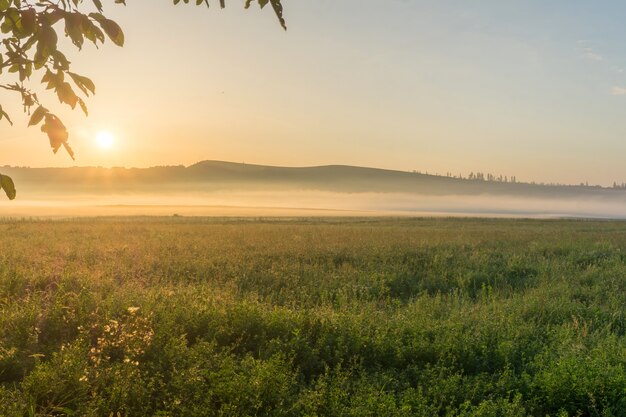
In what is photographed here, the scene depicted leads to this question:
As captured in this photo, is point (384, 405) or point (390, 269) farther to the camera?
point (390, 269)

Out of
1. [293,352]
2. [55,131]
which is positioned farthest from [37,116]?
[293,352]

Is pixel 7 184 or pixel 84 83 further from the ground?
pixel 84 83

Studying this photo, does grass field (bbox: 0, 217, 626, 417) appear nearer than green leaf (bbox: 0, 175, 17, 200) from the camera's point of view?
No

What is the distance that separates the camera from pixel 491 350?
25.1ft

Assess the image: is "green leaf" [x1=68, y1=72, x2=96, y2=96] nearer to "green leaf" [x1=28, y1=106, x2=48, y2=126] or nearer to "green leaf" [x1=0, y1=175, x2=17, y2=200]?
"green leaf" [x1=28, y1=106, x2=48, y2=126]

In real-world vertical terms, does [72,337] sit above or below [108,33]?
below

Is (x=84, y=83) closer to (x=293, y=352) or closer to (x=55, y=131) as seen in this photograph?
(x=55, y=131)

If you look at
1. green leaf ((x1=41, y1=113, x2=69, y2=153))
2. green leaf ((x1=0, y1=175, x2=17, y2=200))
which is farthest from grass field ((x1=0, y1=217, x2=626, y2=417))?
green leaf ((x1=41, y1=113, x2=69, y2=153))

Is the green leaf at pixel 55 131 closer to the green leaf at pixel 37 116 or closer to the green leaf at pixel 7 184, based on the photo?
the green leaf at pixel 37 116

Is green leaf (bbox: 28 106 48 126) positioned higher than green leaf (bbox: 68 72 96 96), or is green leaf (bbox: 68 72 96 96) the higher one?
green leaf (bbox: 68 72 96 96)

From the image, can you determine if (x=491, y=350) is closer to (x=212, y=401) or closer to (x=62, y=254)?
(x=212, y=401)

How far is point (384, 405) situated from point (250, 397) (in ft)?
4.88

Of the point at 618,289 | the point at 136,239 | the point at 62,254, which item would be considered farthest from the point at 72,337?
the point at 136,239

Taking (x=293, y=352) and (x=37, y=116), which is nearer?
(x=37, y=116)
